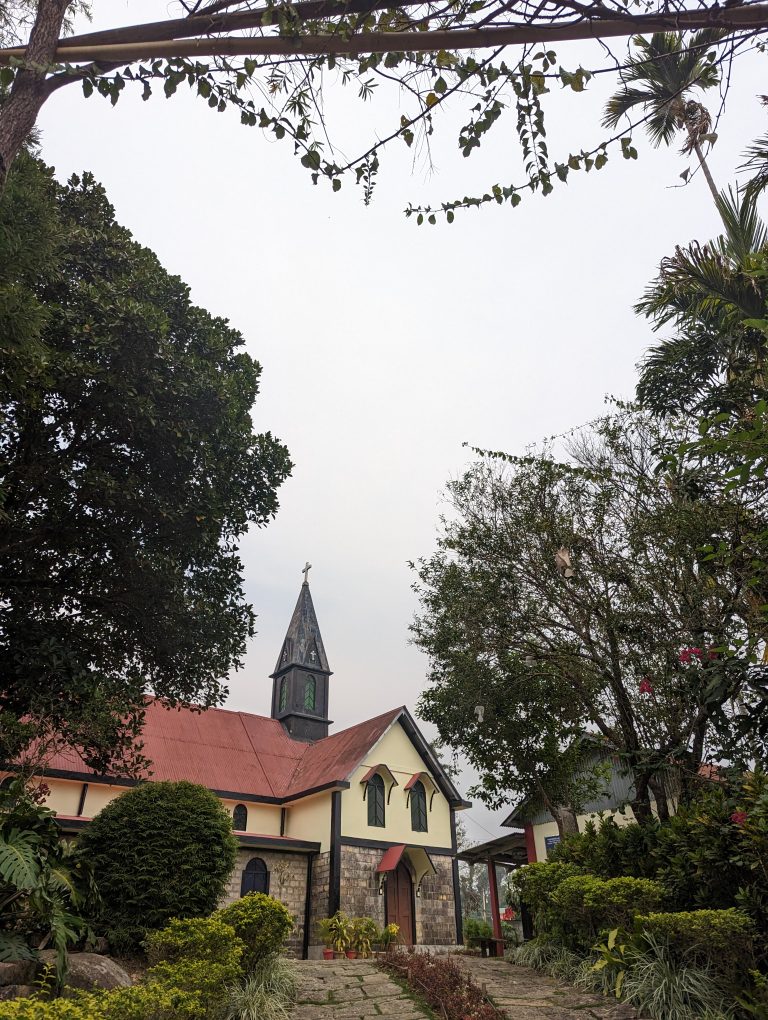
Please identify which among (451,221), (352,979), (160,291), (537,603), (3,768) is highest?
(160,291)

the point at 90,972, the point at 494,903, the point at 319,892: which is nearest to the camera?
the point at 90,972

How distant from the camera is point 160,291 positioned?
9.99m

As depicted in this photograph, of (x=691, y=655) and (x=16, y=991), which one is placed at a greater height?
(x=691, y=655)

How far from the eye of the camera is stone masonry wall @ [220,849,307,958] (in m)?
17.2

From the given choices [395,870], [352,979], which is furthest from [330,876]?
[352,979]

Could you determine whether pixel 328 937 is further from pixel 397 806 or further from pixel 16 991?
pixel 16 991

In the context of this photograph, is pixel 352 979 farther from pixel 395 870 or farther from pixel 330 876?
pixel 395 870

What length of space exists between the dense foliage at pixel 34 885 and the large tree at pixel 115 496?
5.85 ft

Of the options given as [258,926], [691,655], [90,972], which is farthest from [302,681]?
[691,655]

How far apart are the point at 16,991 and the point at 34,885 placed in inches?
39.3

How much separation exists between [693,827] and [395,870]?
1410cm

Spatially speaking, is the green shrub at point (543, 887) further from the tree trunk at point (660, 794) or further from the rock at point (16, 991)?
the rock at point (16, 991)

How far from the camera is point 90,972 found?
23.0 feet

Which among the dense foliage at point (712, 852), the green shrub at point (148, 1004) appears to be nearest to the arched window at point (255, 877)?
the dense foliage at point (712, 852)
